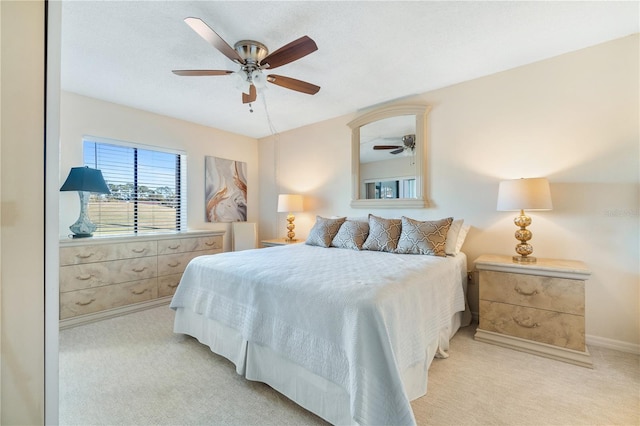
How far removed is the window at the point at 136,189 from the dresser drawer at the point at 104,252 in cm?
46

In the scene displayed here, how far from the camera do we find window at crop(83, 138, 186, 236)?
3.33 meters

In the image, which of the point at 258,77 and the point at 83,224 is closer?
the point at 258,77

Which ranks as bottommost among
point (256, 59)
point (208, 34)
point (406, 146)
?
point (406, 146)

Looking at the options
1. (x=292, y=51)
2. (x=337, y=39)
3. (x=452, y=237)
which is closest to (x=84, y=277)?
(x=292, y=51)

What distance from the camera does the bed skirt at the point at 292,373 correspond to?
1.43m

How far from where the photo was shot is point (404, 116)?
332cm

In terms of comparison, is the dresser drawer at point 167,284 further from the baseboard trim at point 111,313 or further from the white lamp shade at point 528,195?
the white lamp shade at point 528,195

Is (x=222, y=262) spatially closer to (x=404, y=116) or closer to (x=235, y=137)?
(x=404, y=116)

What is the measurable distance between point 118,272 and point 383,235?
2946 millimetres

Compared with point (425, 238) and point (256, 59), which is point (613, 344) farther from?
point (256, 59)

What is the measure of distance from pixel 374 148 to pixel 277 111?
1.41 metres

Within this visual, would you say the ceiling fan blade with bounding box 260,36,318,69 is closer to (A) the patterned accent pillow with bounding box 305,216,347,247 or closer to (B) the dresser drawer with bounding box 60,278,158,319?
(A) the patterned accent pillow with bounding box 305,216,347,247

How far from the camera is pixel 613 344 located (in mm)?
2236

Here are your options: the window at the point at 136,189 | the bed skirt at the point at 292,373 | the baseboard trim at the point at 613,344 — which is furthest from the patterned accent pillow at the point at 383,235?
the window at the point at 136,189
